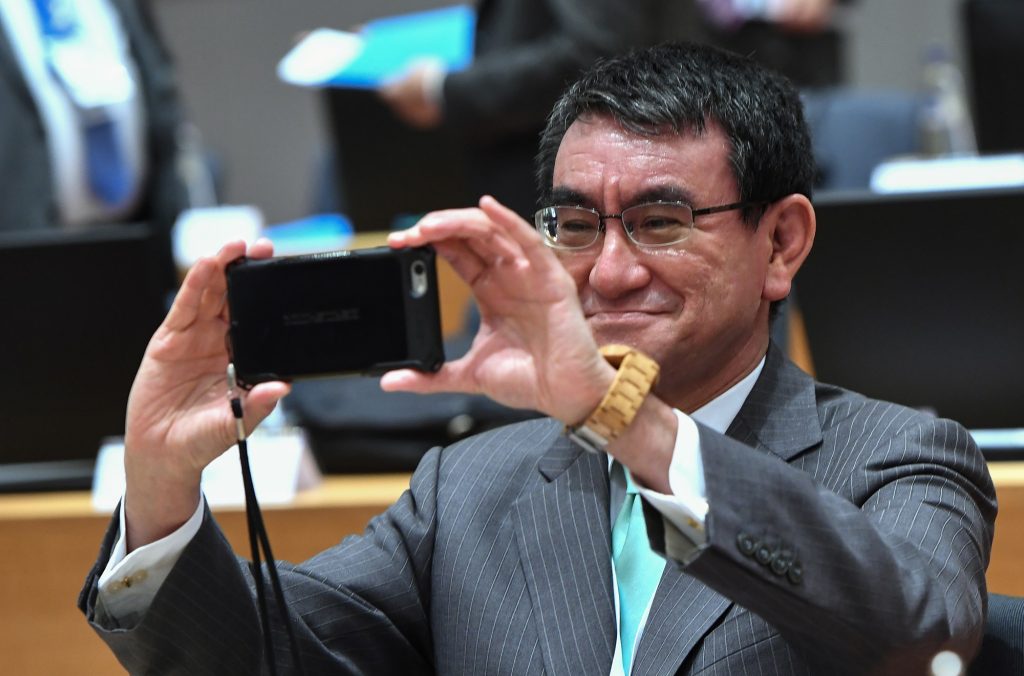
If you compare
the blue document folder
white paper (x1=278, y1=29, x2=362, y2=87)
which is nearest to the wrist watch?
the blue document folder

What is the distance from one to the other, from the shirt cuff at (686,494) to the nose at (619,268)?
0.37 m

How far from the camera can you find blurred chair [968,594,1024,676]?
4.92 feet

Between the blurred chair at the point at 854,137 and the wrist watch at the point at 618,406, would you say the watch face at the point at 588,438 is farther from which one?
the blurred chair at the point at 854,137

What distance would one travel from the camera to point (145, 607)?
1.52 meters

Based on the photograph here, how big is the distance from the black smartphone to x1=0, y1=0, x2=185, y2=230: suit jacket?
2.32 metres

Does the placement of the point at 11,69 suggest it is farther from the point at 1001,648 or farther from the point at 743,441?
the point at 1001,648

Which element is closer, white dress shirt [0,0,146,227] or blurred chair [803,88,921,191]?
white dress shirt [0,0,146,227]

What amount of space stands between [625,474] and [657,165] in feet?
1.25

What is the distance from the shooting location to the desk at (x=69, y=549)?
2.53 meters

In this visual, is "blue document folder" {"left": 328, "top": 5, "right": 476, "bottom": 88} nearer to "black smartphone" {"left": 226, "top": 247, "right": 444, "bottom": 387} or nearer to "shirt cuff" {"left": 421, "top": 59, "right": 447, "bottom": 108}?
"shirt cuff" {"left": 421, "top": 59, "right": 447, "bottom": 108}

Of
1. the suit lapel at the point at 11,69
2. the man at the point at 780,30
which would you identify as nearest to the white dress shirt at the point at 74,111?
the suit lapel at the point at 11,69

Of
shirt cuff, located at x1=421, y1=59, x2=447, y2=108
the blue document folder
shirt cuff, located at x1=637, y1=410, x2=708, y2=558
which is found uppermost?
the blue document folder

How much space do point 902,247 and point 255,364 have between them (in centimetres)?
150

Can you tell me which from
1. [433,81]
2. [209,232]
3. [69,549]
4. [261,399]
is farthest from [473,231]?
[209,232]
